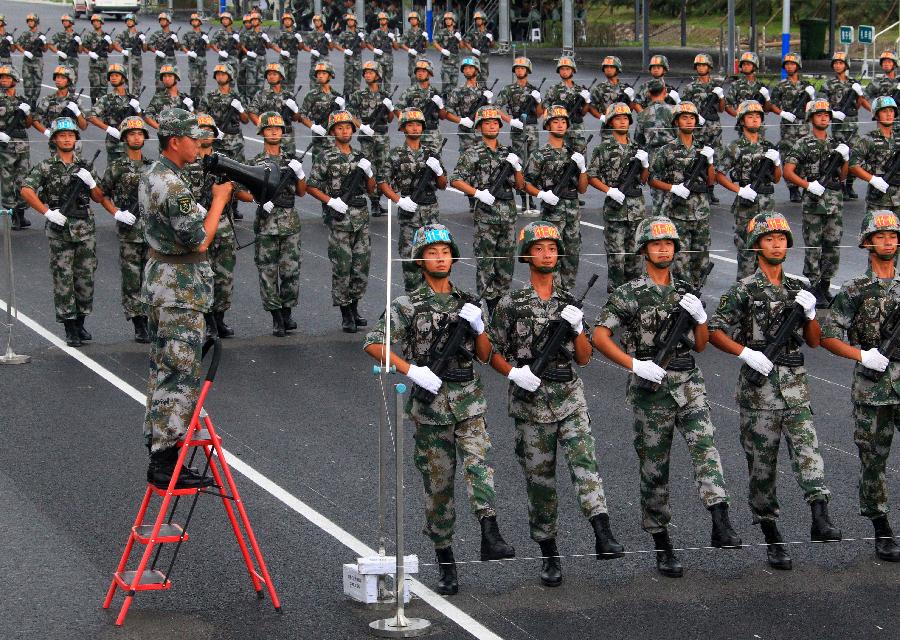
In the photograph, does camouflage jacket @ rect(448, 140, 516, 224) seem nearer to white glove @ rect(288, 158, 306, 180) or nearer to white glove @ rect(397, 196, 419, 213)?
white glove @ rect(397, 196, 419, 213)

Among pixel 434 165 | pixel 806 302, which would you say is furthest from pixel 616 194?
pixel 806 302

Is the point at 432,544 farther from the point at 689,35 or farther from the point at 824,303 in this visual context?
the point at 689,35

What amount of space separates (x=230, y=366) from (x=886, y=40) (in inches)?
1282

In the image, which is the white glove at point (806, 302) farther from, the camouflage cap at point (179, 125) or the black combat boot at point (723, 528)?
the camouflage cap at point (179, 125)

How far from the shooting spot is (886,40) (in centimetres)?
4384

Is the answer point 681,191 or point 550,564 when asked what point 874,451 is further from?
point 681,191

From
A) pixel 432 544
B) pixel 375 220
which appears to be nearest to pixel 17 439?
pixel 432 544

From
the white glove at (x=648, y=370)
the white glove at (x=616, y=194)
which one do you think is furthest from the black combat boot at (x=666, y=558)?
the white glove at (x=616, y=194)

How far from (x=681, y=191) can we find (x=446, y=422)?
28.2 ft

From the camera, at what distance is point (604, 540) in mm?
9648

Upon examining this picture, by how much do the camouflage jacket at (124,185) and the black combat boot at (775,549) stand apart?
27.4 feet

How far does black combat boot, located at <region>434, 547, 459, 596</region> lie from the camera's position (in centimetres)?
951

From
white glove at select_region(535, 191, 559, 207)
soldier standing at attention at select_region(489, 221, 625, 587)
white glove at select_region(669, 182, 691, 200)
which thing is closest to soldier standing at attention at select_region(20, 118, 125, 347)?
white glove at select_region(535, 191, 559, 207)

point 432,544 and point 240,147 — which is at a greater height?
point 240,147
